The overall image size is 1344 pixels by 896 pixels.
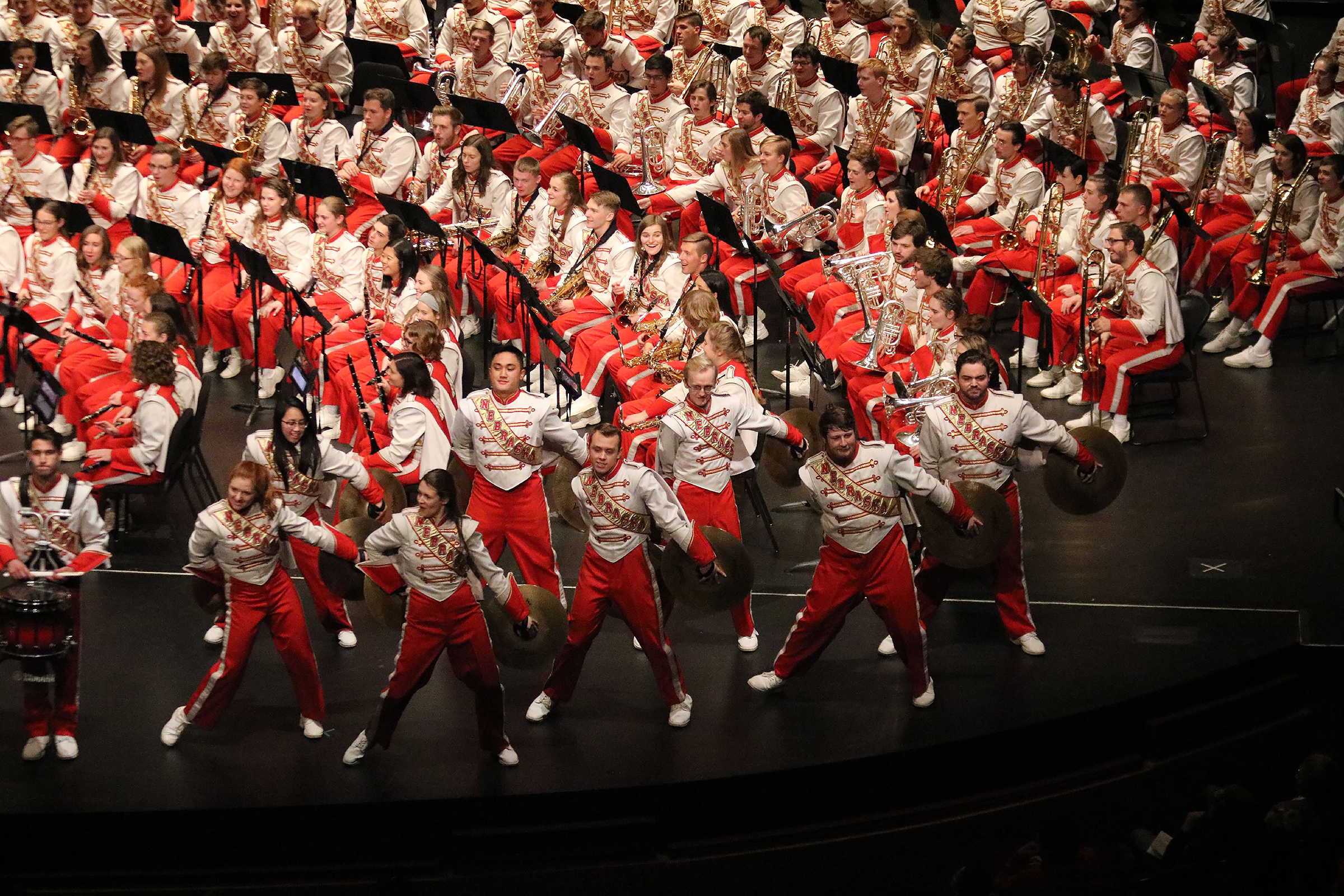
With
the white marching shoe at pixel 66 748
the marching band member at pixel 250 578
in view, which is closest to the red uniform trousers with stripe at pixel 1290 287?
the marching band member at pixel 250 578

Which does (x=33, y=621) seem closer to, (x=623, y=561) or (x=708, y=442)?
(x=623, y=561)

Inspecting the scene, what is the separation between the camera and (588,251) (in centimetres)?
953

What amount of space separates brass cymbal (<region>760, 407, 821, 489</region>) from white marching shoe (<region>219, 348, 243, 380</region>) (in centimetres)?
365

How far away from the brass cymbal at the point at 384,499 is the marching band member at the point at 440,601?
2.66ft

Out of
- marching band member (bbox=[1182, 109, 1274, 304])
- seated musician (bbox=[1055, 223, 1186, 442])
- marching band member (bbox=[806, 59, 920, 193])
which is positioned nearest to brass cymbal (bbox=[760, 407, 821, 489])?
seated musician (bbox=[1055, 223, 1186, 442])

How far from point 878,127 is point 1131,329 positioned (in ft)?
8.61

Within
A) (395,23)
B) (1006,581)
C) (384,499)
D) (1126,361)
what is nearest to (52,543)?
(384,499)

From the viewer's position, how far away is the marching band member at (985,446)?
715cm

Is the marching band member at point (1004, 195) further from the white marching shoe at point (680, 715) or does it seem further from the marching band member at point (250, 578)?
the marching band member at point (250, 578)

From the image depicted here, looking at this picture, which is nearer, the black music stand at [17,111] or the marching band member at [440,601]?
the marching band member at [440,601]

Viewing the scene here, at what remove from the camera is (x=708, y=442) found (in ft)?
24.2

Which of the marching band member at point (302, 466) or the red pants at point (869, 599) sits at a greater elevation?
the marching band member at point (302, 466)

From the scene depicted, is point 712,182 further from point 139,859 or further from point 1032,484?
point 139,859

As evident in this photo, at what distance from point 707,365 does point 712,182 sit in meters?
3.57
